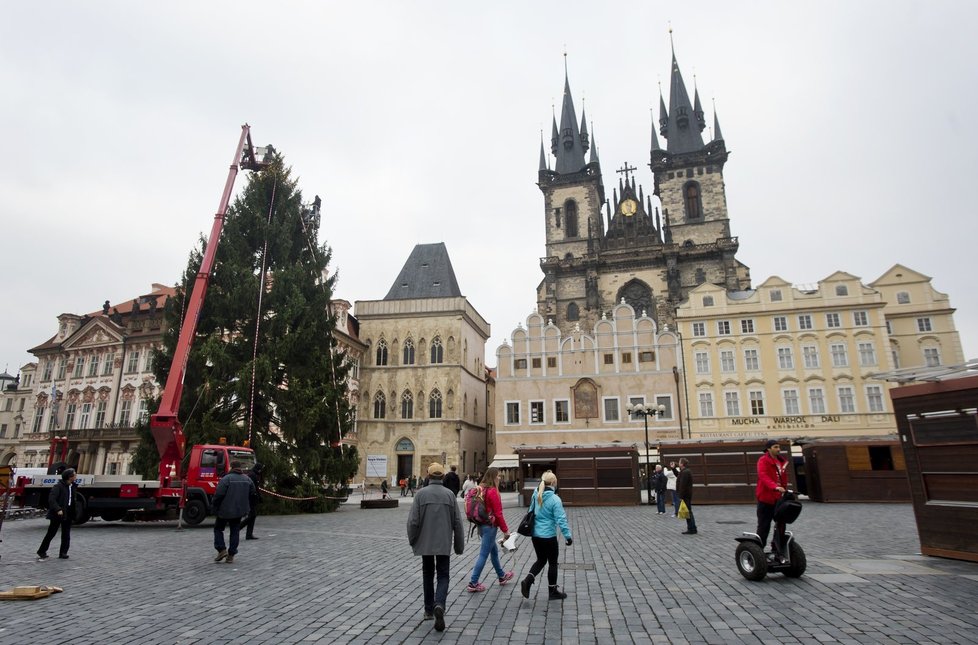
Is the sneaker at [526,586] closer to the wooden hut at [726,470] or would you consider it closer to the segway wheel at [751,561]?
the segway wheel at [751,561]

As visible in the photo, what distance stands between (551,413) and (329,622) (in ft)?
106

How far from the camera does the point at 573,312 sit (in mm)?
54844

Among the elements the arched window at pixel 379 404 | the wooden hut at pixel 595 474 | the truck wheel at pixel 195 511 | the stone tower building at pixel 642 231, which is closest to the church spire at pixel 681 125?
the stone tower building at pixel 642 231

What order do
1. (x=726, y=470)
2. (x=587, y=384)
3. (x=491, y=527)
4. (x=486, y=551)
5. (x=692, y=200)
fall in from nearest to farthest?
1. (x=486, y=551)
2. (x=491, y=527)
3. (x=726, y=470)
4. (x=587, y=384)
5. (x=692, y=200)

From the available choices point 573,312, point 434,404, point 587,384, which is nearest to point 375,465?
point 434,404

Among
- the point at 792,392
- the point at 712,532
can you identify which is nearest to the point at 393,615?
the point at 712,532

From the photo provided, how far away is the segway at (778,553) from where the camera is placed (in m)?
7.35

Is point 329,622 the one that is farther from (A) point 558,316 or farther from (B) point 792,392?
(A) point 558,316

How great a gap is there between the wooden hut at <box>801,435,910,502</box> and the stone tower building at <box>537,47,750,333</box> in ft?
94.9

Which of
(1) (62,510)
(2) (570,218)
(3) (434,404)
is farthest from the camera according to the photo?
(2) (570,218)

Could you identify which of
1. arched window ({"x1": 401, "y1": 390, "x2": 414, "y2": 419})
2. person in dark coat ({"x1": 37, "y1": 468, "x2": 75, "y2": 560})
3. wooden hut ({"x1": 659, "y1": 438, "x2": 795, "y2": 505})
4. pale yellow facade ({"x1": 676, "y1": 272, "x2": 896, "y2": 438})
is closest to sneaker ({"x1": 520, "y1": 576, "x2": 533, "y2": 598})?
person in dark coat ({"x1": 37, "y1": 468, "x2": 75, "y2": 560})

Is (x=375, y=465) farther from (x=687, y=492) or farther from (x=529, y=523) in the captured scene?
(x=529, y=523)

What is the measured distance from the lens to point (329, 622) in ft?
19.7

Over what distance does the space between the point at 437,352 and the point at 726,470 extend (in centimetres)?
2604
